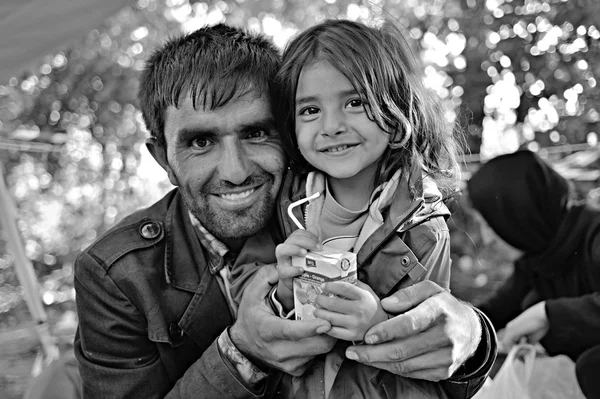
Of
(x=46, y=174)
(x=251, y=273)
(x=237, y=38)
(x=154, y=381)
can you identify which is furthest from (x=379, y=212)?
(x=46, y=174)

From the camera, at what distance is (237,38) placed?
→ 2.06 meters

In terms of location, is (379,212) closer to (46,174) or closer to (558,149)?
(558,149)

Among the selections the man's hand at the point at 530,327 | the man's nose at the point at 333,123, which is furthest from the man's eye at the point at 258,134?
the man's hand at the point at 530,327

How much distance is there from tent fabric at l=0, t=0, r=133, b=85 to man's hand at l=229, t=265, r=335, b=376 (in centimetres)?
146

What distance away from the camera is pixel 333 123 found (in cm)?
178

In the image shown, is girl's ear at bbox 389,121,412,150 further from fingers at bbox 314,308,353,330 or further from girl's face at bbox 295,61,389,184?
fingers at bbox 314,308,353,330

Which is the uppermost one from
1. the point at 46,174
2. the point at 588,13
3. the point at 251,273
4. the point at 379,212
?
the point at 588,13

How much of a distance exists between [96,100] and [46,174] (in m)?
0.75

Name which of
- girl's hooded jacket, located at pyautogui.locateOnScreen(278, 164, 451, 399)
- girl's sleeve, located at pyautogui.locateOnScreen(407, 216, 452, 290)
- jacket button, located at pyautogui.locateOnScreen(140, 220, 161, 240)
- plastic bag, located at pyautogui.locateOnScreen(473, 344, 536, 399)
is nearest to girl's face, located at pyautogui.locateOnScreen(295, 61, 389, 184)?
girl's hooded jacket, located at pyautogui.locateOnScreen(278, 164, 451, 399)

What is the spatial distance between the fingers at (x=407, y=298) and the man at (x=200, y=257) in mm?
76

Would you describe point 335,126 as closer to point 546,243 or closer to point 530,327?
point 530,327

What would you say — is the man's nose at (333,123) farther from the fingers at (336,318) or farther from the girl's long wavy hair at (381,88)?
the fingers at (336,318)

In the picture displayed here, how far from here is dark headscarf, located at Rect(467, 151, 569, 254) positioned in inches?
122

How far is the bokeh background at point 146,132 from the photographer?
Result: 3613 mm
